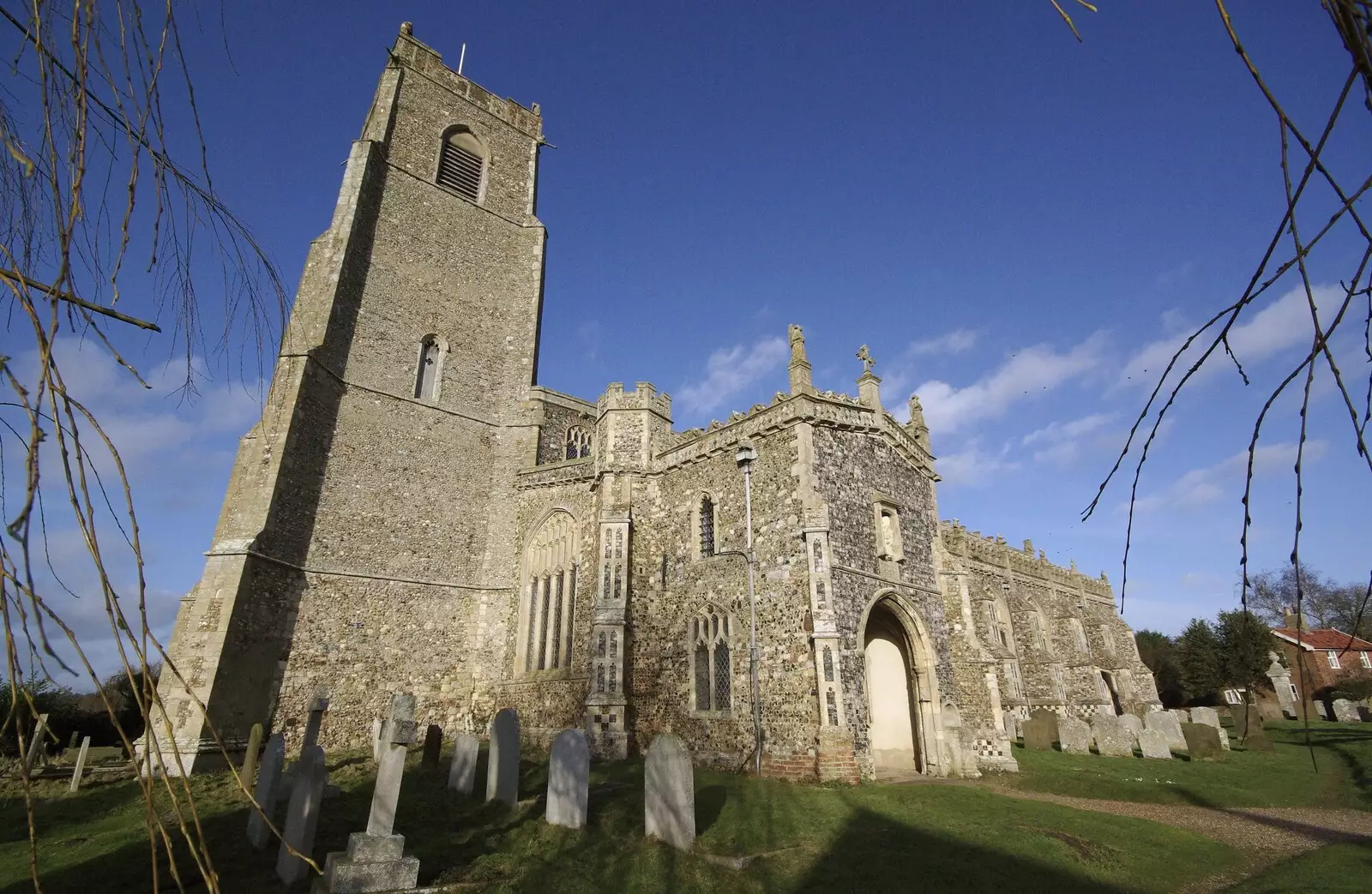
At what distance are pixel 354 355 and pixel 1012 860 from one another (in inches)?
681

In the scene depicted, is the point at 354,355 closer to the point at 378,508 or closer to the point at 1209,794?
the point at 378,508

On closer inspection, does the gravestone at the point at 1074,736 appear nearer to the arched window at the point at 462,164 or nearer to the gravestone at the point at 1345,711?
the gravestone at the point at 1345,711

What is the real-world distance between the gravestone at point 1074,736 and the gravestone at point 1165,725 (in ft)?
4.27

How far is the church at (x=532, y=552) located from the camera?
1352cm

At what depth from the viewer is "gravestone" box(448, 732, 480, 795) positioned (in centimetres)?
1037

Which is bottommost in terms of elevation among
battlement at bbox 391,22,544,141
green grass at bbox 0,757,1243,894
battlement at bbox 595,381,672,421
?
green grass at bbox 0,757,1243,894

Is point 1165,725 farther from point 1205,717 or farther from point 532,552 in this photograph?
point 532,552

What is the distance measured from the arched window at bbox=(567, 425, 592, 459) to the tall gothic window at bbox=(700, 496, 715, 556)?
6.42 metres

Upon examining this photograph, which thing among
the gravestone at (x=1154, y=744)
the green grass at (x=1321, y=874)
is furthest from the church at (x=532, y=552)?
the green grass at (x=1321, y=874)

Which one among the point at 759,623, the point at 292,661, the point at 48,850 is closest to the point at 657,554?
the point at 759,623

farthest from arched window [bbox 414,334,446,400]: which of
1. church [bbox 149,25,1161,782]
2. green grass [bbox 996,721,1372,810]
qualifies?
green grass [bbox 996,721,1372,810]

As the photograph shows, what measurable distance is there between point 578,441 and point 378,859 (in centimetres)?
1599

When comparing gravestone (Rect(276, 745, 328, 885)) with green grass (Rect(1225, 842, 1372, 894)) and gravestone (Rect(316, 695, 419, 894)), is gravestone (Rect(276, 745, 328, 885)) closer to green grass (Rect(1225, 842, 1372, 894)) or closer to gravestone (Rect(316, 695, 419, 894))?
gravestone (Rect(316, 695, 419, 894))

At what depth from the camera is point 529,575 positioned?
59.7ft
